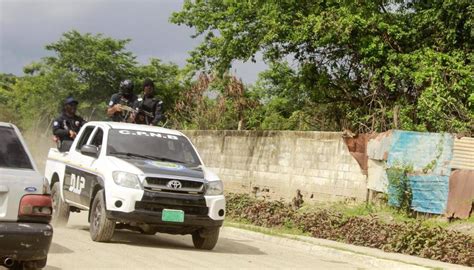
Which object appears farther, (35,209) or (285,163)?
(285,163)

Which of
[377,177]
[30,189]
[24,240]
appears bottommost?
[24,240]

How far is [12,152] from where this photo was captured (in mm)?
7281

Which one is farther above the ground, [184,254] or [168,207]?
[168,207]

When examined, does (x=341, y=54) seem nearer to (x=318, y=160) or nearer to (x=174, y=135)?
(x=318, y=160)

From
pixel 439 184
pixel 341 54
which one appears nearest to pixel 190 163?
pixel 439 184

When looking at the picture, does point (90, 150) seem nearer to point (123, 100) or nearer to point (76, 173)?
point (76, 173)

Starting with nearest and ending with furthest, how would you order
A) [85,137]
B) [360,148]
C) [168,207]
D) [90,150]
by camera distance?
[168,207]
[90,150]
[85,137]
[360,148]

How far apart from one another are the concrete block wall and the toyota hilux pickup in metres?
10.9

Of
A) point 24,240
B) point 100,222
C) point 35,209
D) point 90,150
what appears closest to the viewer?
point 24,240

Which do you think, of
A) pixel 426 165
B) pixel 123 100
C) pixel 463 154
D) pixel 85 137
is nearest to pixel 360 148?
pixel 426 165

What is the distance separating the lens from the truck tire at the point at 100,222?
10.8m

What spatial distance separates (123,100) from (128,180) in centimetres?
449

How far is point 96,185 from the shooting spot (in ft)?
36.9

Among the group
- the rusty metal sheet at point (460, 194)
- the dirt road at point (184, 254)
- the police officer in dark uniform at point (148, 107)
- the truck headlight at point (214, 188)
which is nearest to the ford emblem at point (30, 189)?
the dirt road at point (184, 254)
